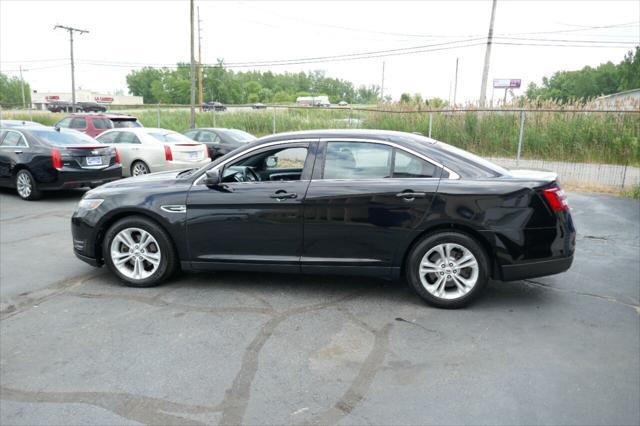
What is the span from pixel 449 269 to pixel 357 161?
4.25ft

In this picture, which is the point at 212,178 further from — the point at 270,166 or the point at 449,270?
the point at 449,270

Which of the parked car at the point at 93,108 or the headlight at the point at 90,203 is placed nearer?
the headlight at the point at 90,203

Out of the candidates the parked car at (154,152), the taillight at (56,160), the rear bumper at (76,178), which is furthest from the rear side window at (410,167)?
the parked car at (154,152)

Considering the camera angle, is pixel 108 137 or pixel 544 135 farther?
pixel 544 135

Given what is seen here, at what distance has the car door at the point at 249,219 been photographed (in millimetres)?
4742

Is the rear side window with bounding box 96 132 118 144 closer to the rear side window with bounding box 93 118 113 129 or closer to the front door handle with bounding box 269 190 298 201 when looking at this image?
the rear side window with bounding box 93 118 113 129

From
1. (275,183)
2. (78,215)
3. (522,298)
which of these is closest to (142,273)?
(78,215)

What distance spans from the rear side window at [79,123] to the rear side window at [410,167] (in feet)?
48.5

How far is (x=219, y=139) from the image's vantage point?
15695 millimetres

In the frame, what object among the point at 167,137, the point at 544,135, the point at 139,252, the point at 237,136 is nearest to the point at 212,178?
the point at 139,252

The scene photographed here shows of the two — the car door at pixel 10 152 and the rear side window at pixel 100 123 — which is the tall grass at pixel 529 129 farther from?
the car door at pixel 10 152

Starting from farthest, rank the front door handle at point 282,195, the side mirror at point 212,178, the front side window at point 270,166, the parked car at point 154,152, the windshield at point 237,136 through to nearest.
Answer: the windshield at point 237,136, the parked car at point 154,152, the front side window at point 270,166, the side mirror at point 212,178, the front door handle at point 282,195

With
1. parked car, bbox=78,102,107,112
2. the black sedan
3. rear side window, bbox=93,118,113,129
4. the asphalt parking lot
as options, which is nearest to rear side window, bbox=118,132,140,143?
rear side window, bbox=93,118,113,129

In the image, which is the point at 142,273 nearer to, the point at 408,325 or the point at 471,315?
the point at 408,325
